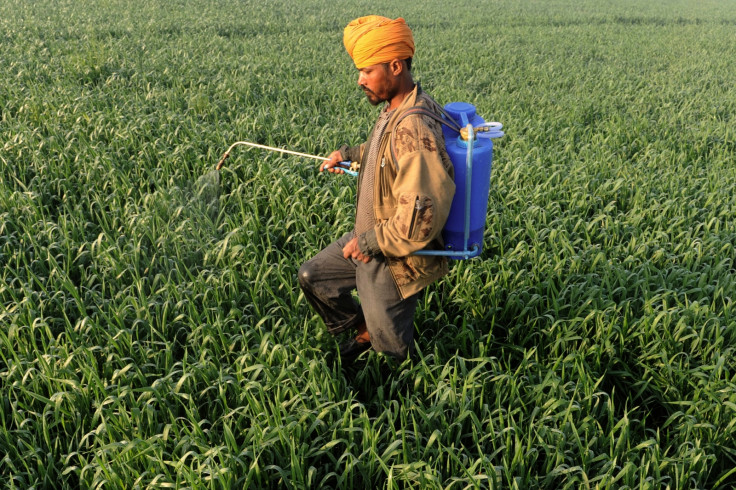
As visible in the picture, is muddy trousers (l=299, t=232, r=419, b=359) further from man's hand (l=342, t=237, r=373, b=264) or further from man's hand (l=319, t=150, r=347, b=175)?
man's hand (l=319, t=150, r=347, b=175)

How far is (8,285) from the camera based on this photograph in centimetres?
343

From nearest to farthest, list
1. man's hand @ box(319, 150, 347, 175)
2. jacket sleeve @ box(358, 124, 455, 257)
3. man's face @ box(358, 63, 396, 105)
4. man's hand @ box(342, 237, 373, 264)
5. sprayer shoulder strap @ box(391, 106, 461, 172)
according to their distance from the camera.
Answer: jacket sleeve @ box(358, 124, 455, 257) → sprayer shoulder strap @ box(391, 106, 461, 172) → man's face @ box(358, 63, 396, 105) → man's hand @ box(342, 237, 373, 264) → man's hand @ box(319, 150, 347, 175)

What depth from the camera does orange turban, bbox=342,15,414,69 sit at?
2422 mm

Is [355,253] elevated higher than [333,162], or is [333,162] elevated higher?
[333,162]

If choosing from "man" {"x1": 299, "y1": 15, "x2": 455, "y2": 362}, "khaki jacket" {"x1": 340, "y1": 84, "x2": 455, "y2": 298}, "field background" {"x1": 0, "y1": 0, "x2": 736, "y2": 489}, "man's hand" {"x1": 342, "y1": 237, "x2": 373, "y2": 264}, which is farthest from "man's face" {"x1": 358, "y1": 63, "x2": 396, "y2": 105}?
"field background" {"x1": 0, "y1": 0, "x2": 736, "y2": 489}

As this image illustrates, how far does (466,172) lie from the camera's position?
2.42 meters

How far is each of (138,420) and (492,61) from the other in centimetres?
1164

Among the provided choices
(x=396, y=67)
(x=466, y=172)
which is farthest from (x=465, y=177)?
(x=396, y=67)

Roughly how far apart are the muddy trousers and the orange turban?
99 cm

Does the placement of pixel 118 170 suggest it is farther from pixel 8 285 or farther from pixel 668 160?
pixel 668 160

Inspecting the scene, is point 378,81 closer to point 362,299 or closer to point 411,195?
point 411,195

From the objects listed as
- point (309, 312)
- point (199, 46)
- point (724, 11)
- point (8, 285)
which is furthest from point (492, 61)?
point (724, 11)

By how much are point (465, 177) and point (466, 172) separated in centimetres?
3

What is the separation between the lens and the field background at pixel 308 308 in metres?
2.43
